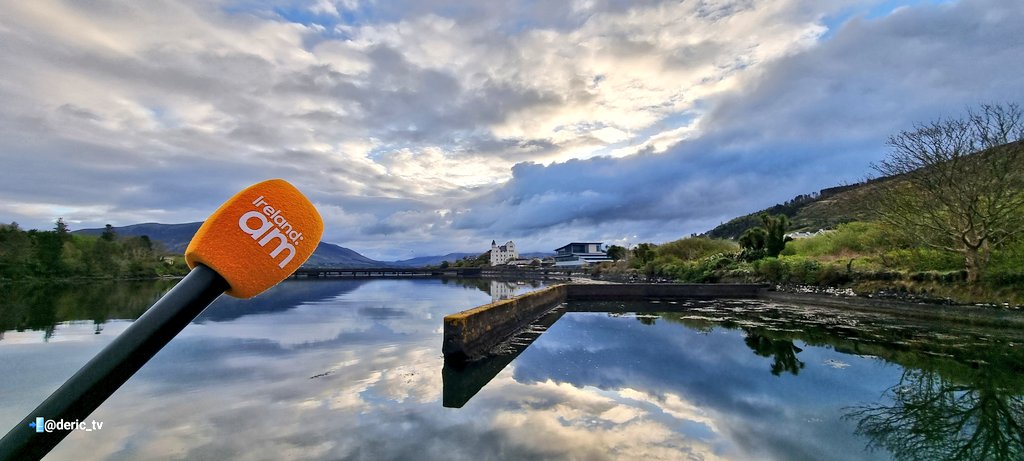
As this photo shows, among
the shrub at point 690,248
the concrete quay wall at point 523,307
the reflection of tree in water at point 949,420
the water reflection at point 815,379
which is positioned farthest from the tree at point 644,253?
the reflection of tree in water at point 949,420

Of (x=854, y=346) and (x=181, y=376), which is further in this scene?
(x=854, y=346)

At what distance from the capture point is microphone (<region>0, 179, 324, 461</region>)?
927 millimetres

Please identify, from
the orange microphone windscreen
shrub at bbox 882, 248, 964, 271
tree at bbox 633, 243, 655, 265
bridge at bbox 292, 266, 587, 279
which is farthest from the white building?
the orange microphone windscreen

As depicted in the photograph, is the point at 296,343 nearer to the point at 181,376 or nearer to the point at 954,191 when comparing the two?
the point at 181,376

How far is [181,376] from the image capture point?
10.2 metres

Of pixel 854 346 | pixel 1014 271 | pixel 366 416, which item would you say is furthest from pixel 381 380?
pixel 1014 271

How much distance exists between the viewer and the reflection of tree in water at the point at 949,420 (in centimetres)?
581

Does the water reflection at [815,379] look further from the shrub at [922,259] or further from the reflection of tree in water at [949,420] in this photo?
the shrub at [922,259]

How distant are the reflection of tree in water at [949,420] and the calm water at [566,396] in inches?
1.3

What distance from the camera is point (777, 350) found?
12.7m

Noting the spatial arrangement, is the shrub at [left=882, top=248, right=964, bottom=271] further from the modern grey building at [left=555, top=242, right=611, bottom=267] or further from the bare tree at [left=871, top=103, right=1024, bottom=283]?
the modern grey building at [left=555, top=242, right=611, bottom=267]

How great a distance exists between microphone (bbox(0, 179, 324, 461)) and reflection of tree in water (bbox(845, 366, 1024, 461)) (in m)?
7.53

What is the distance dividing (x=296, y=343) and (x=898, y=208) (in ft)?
87.7

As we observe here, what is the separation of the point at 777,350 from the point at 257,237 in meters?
14.3
